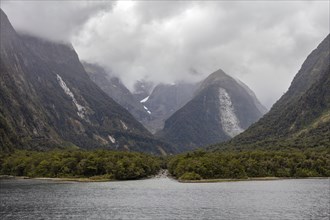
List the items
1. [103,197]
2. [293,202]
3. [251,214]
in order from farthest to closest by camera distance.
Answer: [103,197] → [293,202] → [251,214]

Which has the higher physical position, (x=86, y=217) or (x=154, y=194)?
(x=154, y=194)

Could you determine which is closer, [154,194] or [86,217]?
[86,217]

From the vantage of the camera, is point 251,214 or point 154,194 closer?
point 251,214

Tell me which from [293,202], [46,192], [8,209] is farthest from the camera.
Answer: [46,192]

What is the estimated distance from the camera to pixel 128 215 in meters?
128

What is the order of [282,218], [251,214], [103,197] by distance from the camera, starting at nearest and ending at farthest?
[282,218] → [251,214] → [103,197]

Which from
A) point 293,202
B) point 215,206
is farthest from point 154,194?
point 293,202

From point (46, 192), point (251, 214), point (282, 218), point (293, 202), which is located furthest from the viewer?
point (46, 192)

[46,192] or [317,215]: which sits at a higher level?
[46,192]

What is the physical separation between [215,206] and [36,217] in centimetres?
5530

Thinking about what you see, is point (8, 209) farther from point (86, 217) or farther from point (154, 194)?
point (154, 194)

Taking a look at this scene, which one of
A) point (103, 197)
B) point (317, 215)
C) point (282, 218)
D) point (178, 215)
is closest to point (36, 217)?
point (178, 215)

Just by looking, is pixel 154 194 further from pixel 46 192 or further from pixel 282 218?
pixel 282 218

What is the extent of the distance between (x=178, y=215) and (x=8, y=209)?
2096 inches
